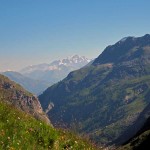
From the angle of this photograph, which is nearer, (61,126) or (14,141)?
(14,141)

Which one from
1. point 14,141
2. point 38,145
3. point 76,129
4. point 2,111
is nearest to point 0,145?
point 14,141

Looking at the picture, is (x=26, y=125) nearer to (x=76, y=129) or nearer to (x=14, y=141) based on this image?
(x=14, y=141)

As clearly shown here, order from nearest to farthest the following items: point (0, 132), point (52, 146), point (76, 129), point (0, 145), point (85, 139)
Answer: point (0, 145), point (0, 132), point (52, 146), point (85, 139), point (76, 129)

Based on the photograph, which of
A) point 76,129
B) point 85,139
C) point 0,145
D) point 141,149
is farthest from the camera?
point 141,149

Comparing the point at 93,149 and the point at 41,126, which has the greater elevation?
the point at 41,126

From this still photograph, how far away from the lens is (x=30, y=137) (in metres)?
11.8

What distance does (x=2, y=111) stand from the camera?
13602 mm

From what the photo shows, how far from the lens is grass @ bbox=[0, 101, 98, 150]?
10.7 meters

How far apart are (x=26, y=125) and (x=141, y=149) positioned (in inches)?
383

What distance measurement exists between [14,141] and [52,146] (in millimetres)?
2051

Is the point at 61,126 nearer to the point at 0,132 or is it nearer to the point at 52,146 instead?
the point at 52,146

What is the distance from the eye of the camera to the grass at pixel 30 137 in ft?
35.0

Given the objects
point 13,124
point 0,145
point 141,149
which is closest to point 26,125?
point 13,124

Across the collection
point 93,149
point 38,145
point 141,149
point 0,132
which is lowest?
point 141,149
